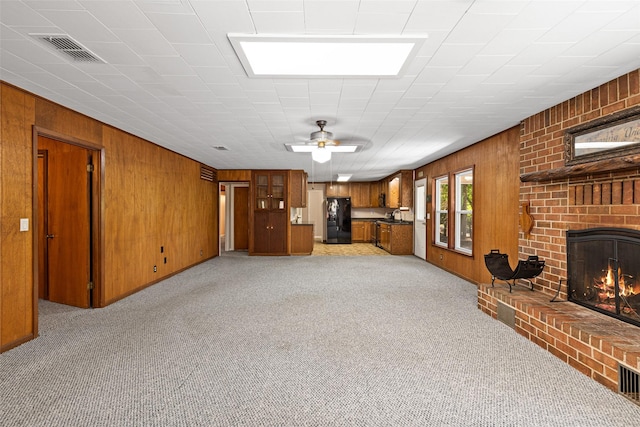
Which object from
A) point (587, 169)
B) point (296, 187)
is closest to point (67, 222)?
point (296, 187)

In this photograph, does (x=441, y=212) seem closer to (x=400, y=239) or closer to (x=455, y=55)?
(x=400, y=239)

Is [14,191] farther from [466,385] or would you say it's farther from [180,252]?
[466,385]

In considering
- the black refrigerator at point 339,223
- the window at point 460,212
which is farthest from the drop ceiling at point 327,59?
the black refrigerator at point 339,223

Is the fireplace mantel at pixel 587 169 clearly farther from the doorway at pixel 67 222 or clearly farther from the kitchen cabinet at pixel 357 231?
the kitchen cabinet at pixel 357 231

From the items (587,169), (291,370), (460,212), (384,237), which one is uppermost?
(587,169)

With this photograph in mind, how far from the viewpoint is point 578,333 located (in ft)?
8.19

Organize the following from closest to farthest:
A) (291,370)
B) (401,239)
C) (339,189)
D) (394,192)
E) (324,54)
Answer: (324,54)
(291,370)
(401,239)
(394,192)
(339,189)

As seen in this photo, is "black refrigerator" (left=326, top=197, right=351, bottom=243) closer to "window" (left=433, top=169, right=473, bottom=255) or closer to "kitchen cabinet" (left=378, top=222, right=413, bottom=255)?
"kitchen cabinet" (left=378, top=222, right=413, bottom=255)

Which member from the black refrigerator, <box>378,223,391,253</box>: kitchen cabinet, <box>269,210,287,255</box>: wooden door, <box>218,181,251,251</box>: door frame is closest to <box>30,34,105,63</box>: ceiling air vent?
<box>269,210,287,255</box>: wooden door

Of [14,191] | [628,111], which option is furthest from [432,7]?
[14,191]

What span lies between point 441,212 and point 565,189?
3.81 m

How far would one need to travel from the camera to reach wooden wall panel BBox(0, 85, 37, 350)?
285 cm

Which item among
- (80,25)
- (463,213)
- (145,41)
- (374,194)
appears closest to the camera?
(80,25)

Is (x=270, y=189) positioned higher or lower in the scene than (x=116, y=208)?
higher
